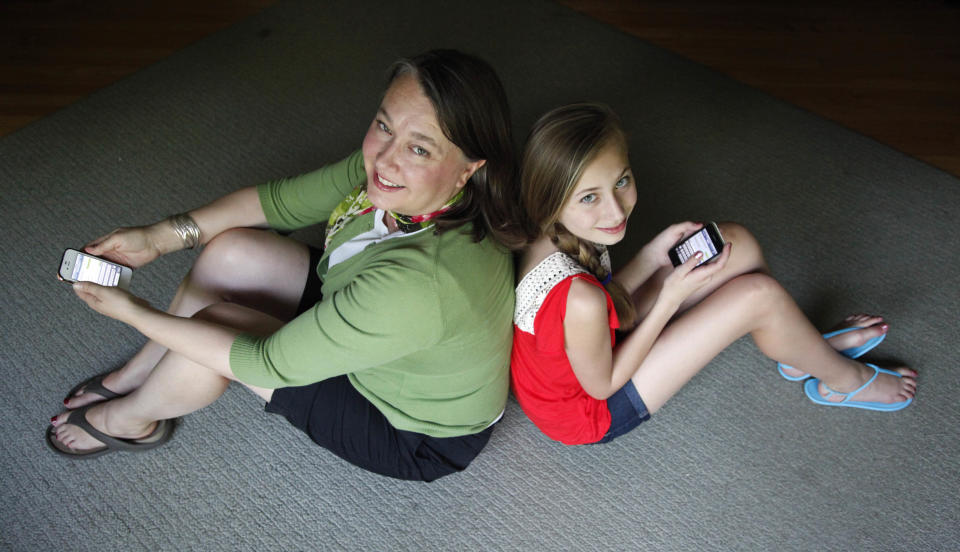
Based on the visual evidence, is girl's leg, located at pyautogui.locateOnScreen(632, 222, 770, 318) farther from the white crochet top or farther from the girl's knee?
the white crochet top

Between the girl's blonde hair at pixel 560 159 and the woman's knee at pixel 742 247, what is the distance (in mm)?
309

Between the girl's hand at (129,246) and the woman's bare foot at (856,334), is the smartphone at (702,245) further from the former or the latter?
the girl's hand at (129,246)

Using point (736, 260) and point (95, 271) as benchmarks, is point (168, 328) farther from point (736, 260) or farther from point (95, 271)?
point (736, 260)

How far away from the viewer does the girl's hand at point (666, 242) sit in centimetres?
130

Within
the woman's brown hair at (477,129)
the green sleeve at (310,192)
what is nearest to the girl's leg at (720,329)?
the woman's brown hair at (477,129)

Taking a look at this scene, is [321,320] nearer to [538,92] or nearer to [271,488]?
[271,488]

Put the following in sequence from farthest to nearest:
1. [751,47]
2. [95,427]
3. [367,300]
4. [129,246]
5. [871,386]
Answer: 1. [751,47]
2. [871,386]
3. [95,427]
4. [129,246]
5. [367,300]

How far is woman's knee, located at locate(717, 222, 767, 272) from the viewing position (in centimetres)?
127

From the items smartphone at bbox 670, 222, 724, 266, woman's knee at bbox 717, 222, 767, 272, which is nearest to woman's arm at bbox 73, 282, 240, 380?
smartphone at bbox 670, 222, 724, 266

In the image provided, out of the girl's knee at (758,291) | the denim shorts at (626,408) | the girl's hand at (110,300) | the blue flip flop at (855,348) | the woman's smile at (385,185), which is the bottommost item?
the blue flip flop at (855,348)

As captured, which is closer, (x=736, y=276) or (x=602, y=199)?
(x=602, y=199)

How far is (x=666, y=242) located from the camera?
1.32 meters

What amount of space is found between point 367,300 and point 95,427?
688 millimetres

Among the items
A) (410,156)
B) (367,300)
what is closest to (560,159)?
(410,156)
